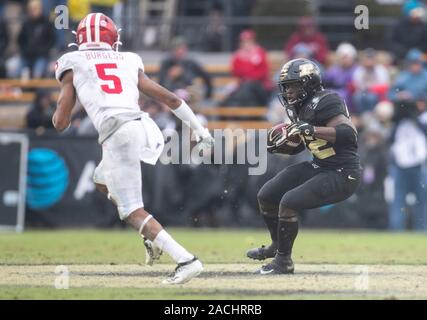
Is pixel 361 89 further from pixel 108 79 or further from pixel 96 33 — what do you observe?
pixel 108 79

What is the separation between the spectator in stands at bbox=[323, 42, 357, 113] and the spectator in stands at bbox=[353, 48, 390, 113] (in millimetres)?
99

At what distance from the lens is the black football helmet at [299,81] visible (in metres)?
10.6

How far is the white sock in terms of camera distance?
31.2 feet

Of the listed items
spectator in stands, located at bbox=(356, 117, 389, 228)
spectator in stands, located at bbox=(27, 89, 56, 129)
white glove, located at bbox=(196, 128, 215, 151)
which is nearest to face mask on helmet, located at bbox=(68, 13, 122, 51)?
white glove, located at bbox=(196, 128, 215, 151)

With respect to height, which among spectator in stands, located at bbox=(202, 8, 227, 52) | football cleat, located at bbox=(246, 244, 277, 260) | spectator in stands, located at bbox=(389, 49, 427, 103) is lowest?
football cleat, located at bbox=(246, 244, 277, 260)

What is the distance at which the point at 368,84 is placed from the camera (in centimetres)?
1941

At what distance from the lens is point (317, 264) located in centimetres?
1194

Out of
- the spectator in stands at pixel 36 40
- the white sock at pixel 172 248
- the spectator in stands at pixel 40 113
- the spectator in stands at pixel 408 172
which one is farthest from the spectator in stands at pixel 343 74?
the white sock at pixel 172 248

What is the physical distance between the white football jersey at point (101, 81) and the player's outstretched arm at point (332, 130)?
5.17ft

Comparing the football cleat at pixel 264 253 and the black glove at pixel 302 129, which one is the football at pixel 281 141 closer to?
the black glove at pixel 302 129

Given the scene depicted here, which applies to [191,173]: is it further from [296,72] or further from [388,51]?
[296,72]

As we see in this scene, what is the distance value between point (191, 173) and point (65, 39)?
5492mm

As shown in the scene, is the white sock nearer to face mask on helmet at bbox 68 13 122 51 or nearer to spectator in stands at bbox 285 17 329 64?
face mask on helmet at bbox 68 13 122 51
